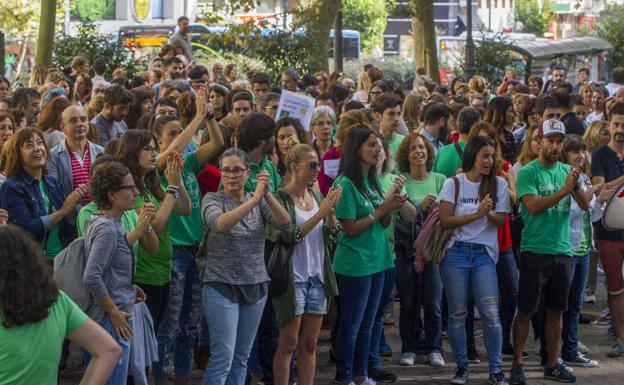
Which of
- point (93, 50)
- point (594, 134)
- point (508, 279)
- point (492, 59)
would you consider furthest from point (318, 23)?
point (508, 279)

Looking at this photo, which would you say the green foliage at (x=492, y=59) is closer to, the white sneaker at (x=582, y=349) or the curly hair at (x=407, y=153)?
the white sneaker at (x=582, y=349)

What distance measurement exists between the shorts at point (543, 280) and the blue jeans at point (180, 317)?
2.47 meters

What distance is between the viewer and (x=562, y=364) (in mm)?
9625

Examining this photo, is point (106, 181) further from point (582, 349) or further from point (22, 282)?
point (582, 349)

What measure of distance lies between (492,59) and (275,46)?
6682 mm

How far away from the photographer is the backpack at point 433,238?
9.12m

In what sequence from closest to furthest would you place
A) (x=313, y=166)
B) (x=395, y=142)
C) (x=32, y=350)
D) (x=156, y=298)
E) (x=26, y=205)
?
(x=32, y=350) → (x=156, y=298) → (x=313, y=166) → (x=26, y=205) → (x=395, y=142)

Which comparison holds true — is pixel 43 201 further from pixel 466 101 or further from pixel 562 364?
pixel 466 101

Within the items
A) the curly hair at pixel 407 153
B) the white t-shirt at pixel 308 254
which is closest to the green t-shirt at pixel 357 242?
the white t-shirt at pixel 308 254

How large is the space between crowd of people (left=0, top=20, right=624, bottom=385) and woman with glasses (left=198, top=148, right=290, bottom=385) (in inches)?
0.5

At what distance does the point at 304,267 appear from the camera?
8.23m

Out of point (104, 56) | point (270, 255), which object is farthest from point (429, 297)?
point (104, 56)

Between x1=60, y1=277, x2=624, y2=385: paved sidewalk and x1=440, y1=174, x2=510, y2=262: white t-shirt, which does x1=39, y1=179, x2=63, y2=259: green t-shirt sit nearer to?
x1=60, y1=277, x2=624, y2=385: paved sidewalk

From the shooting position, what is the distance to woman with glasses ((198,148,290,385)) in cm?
752
